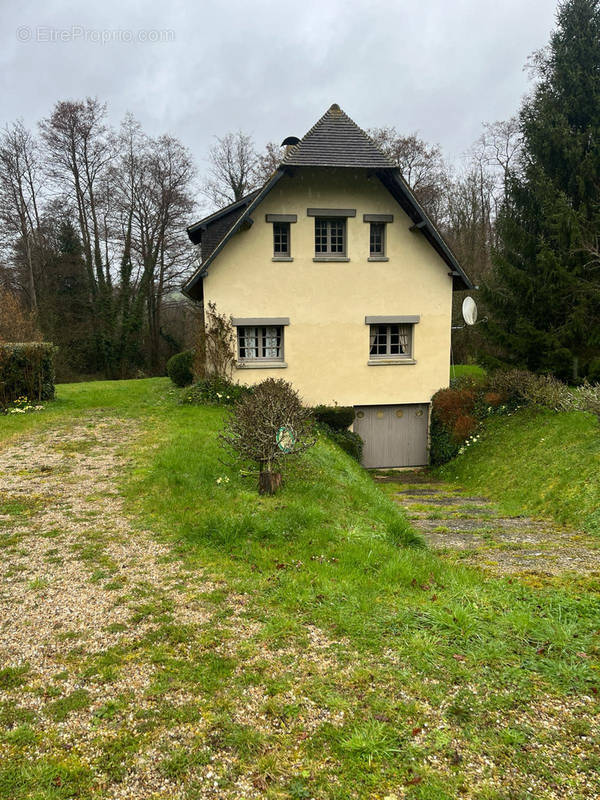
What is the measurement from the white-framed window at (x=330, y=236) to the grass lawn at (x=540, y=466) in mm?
7703

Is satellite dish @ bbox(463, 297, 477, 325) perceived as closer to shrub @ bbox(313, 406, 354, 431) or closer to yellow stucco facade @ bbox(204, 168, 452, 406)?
yellow stucco facade @ bbox(204, 168, 452, 406)

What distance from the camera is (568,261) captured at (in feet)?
59.3

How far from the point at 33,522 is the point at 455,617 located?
5.82 metres

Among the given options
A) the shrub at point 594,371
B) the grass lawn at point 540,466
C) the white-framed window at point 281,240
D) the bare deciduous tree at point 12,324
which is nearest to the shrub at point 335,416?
the grass lawn at point 540,466

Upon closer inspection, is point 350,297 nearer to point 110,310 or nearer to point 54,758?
point 54,758

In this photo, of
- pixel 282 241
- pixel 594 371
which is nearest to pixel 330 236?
pixel 282 241

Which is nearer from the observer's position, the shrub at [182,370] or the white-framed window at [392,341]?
the white-framed window at [392,341]

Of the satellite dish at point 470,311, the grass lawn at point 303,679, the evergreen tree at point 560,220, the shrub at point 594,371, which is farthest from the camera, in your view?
the evergreen tree at point 560,220

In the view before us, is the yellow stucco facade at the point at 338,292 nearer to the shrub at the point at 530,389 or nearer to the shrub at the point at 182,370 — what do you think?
the shrub at the point at 530,389

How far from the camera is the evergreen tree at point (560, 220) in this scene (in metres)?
17.7

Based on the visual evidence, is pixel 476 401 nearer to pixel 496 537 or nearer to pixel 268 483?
pixel 496 537

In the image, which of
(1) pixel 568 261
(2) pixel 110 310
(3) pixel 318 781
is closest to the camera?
(3) pixel 318 781

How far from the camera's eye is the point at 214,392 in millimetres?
15883

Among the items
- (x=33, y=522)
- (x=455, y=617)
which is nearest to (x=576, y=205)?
(x=455, y=617)
